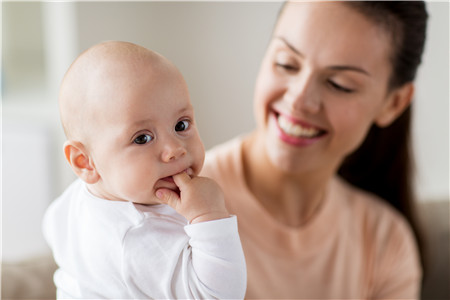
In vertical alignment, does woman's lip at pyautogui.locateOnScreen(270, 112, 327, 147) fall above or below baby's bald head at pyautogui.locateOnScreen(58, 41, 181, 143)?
below

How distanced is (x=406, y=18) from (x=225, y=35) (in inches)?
58.8

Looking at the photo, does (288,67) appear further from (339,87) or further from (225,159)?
(225,159)

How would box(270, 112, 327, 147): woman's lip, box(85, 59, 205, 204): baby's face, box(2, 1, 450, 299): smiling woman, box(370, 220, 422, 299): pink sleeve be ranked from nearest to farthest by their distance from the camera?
box(85, 59, 205, 204): baby's face → box(270, 112, 327, 147): woman's lip → box(370, 220, 422, 299): pink sleeve → box(2, 1, 450, 299): smiling woman

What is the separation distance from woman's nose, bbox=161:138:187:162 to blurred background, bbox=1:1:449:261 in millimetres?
1467

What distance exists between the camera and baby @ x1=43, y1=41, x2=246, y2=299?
19.9 inches

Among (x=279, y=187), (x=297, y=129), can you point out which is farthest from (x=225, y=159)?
(x=297, y=129)

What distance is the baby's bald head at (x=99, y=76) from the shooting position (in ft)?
1.65

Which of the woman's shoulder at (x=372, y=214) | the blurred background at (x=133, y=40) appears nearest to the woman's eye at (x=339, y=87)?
the woman's shoulder at (x=372, y=214)

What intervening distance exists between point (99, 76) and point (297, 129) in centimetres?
57

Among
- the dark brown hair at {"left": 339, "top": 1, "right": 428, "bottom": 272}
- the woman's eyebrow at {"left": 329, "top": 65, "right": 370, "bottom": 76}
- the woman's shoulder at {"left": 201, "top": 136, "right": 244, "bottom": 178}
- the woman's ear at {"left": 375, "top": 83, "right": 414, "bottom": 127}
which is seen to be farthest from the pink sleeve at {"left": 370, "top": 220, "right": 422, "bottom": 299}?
the woman's eyebrow at {"left": 329, "top": 65, "right": 370, "bottom": 76}

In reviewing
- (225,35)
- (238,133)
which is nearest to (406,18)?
(238,133)

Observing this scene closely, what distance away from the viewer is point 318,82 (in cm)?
94

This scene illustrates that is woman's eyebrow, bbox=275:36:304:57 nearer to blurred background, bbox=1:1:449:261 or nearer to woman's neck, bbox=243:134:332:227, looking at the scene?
woman's neck, bbox=243:134:332:227

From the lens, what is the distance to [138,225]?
1.80 ft
